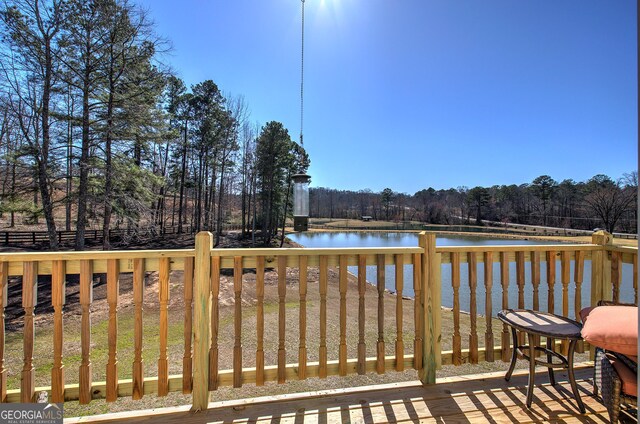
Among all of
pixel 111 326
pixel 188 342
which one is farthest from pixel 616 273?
pixel 111 326

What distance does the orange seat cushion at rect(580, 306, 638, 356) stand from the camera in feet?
3.73

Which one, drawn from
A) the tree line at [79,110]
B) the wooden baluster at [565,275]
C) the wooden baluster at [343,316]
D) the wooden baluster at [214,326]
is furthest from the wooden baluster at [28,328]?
the tree line at [79,110]

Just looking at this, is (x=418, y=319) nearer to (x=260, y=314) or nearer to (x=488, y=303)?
(x=488, y=303)

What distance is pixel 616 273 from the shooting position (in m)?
2.10

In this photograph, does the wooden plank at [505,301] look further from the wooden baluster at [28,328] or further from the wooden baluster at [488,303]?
the wooden baluster at [28,328]

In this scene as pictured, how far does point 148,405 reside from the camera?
1.99m

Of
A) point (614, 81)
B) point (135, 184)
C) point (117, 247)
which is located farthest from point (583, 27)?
point (117, 247)

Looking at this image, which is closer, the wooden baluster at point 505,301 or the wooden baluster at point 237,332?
the wooden baluster at point 237,332

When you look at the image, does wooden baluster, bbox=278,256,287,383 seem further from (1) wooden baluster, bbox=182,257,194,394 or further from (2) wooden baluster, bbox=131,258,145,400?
(2) wooden baluster, bbox=131,258,145,400

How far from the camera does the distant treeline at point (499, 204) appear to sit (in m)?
30.5

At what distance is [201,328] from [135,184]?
9.74 m

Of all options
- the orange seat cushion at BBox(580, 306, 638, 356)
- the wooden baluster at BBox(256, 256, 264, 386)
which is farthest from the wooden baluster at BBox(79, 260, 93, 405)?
the orange seat cushion at BBox(580, 306, 638, 356)
